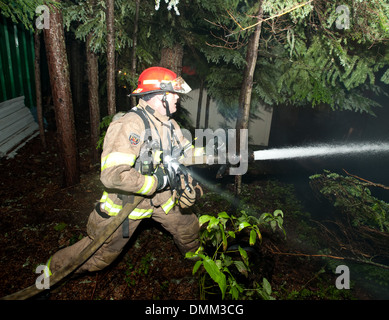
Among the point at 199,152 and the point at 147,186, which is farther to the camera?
the point at 199,152

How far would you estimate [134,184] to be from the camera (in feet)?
8.77

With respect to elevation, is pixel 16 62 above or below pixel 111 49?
below

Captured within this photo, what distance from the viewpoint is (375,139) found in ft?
33.1

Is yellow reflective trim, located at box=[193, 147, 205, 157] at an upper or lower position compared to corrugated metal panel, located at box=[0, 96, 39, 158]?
upper

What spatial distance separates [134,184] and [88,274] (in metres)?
1.87

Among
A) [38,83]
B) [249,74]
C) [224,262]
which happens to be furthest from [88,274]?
[38,83]

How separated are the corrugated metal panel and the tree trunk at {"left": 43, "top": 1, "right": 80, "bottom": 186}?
2.56 meters

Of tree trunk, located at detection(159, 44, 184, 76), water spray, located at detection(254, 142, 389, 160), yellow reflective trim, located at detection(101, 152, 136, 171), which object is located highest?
tree trunk, located at detection(159, 44, 184, 76)

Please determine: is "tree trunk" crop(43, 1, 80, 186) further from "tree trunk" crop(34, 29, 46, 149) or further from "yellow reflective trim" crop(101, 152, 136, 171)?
"yellow reflective trim" crop(101, 152, 136, 171)

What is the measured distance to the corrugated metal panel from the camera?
6.73 meters

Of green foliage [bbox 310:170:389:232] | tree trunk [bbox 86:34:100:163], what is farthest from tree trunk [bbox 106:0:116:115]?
green foliage [bbox 310:170:389:232]

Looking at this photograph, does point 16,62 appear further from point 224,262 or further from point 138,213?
point 224,262
